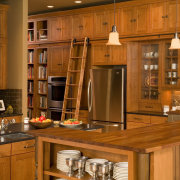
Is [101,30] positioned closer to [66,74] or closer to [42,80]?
[66,74]

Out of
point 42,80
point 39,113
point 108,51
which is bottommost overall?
point 39,113

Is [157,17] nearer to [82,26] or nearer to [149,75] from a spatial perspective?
[149,75]

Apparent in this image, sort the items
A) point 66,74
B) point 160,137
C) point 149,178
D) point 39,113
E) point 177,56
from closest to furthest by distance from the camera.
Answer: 1. point 149,178
2. point 160,137
3. point 177,56
4. point 66,74
5. point 39,113

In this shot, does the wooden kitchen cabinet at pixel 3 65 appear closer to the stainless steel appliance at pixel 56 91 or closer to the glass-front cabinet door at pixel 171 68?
the stainless steel appliance at pixel 56 91

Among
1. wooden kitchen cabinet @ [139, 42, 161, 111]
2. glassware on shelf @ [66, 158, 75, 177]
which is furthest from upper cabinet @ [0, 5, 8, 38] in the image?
glassware on shelf @ [66, 158, 75, 177]

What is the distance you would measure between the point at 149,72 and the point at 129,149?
15.2 ft

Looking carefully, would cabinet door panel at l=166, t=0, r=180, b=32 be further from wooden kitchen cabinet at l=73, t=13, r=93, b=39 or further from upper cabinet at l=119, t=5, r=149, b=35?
wooden kitchen cabinet at l=73, t=13, r=93, b=39

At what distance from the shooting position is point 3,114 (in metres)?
6.17

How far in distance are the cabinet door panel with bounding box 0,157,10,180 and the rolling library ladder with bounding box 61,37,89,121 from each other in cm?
331

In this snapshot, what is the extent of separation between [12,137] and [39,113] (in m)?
3.92

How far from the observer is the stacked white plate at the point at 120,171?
2334 millimetres

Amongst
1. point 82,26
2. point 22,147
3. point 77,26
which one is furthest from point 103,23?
point 22,147

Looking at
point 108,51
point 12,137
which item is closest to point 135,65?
point 108,51

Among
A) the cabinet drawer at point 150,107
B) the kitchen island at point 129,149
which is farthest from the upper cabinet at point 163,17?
the kitchen island at point 129,149
